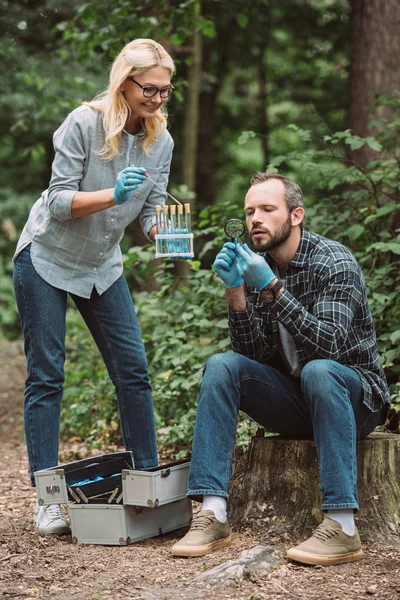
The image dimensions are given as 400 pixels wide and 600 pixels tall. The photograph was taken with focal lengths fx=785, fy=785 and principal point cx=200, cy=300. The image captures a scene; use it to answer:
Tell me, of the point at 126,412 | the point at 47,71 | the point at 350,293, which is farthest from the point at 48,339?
the point at 47,71

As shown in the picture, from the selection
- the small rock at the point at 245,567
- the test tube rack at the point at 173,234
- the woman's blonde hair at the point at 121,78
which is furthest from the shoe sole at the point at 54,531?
the woman's blonde hair at the point at 121,78

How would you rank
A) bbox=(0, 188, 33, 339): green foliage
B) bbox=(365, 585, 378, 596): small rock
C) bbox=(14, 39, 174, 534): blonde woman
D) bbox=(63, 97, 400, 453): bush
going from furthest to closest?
1. bbox=(0, 188, 33, 339): green foliage
2. bbox=(63, 97, 400, 453): bush
3. bbox=(14, 39, 174, 534): blonde woman
4. bbox=(365, 585, 378, 596): small rock

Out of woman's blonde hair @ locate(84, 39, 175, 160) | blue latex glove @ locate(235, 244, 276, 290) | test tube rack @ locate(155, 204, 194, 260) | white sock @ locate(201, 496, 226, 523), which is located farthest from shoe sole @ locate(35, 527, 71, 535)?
woman's blonde hair @ locate(84, 39, 175, 160)

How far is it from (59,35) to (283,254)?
29.8 feet

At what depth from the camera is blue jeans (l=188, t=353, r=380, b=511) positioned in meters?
2.86

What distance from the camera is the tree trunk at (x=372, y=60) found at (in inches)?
254

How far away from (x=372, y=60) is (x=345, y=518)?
4.73 meters

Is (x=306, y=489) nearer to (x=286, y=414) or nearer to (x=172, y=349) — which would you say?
(x=286, y=414)

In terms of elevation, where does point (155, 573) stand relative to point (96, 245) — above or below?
below

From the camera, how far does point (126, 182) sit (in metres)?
3.07

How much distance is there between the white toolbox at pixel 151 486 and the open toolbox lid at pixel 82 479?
23cm

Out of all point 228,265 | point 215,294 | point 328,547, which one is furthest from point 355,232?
point 328,547

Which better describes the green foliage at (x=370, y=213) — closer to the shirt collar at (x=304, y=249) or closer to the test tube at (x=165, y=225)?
the shirt collar at (x=304, y=249)

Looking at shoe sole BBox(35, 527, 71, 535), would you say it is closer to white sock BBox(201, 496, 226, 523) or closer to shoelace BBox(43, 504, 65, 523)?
shoelace BBox(43, 504, 65, 523)
